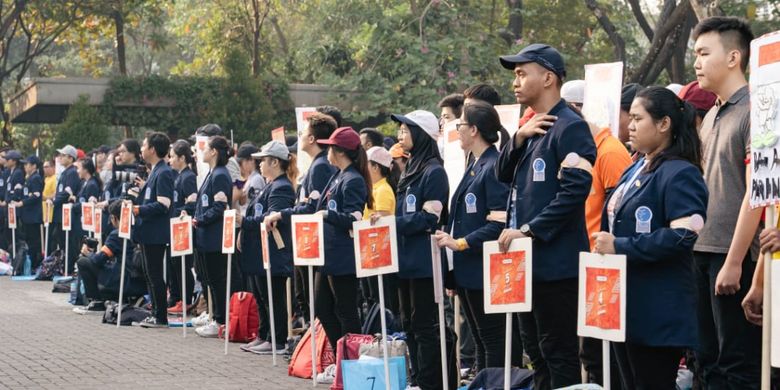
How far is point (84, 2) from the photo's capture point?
3266 centimetres

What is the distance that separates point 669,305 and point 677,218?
1.33 feet

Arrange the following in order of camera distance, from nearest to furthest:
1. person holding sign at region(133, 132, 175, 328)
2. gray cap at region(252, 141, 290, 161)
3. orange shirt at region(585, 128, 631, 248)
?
orange shirt at region(585, 128, 631, 248), gray cap at region(252, 141, 290, 161), person holding sign at region(133, 132, 175, 328)

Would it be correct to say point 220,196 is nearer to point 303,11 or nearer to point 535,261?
point 535,261

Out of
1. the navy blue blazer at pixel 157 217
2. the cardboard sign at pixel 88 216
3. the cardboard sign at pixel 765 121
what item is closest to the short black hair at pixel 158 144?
the navy blue blazer at pixel 157 217

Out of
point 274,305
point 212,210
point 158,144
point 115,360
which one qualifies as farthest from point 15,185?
point 115,360

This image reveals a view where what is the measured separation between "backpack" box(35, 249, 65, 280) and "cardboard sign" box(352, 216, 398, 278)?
47.8ft

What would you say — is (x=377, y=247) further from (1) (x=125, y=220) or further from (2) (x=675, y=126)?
(1) (x=125, y=220)

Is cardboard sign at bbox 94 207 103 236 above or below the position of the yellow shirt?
below

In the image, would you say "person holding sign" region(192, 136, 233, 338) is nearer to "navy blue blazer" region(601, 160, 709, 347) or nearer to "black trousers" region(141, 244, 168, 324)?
"black trousers" region(141, 244, 168, 324)

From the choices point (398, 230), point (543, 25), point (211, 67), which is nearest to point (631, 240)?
point (398, 230)

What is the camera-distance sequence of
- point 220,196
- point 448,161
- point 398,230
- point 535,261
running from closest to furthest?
point 535,261 < point 398,230 < point 448,161 < point 220,196

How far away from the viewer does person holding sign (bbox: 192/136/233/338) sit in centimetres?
1366

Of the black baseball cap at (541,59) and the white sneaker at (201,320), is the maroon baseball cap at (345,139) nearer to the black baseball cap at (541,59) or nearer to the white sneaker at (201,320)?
the black baseball cap at (541,59)

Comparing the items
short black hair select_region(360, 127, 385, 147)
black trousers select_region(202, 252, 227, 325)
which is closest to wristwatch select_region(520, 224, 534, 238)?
short black hair select_region(360, 127, 385, 147)
